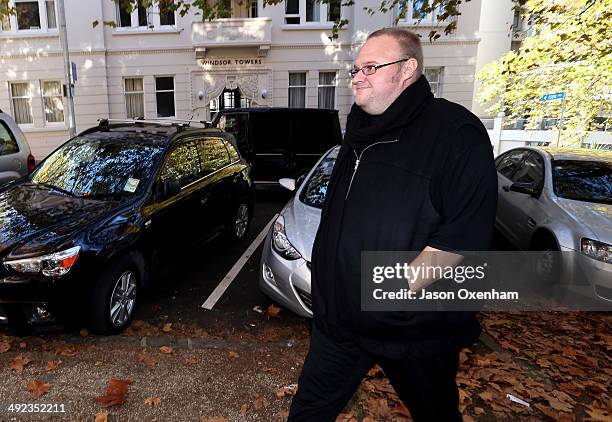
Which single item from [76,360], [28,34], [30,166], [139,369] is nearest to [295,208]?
[139,369]

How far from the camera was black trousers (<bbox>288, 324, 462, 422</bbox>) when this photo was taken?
5.39 feet

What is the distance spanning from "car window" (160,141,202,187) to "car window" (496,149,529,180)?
4.55 metres

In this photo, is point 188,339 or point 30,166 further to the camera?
point 30,166

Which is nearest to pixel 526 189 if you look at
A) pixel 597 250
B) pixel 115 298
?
pixel 597 250

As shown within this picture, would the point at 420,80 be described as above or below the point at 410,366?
above

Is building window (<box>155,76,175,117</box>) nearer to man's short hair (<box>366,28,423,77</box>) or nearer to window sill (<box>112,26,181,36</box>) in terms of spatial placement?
window sill (<box>112,26,181,36</box>)

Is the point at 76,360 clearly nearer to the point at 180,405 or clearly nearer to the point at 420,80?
the point at 180,405

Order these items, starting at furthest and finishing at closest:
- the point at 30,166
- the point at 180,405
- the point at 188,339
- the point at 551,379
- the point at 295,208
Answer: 1. the point at 30,166
2. the point at 295,208
3. the point at 188,339
4. the point at 551,379
5. the point at 180,405

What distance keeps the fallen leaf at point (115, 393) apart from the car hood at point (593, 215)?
4.10m

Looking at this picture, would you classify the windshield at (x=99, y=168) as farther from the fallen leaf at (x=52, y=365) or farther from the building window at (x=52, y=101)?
the building window at (x=52, y=101)

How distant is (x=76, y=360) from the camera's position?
314 cm

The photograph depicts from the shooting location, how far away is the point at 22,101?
1722 centimetres

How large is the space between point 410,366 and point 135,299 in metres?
2.85

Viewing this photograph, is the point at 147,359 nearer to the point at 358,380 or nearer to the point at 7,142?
the point at 358,380
